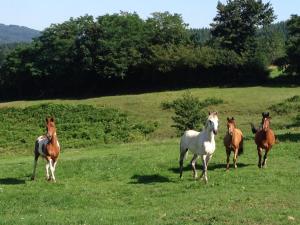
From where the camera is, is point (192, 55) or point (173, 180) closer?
point (173, 180)

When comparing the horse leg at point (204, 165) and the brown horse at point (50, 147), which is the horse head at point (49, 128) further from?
the horse leg at point (204, 165)

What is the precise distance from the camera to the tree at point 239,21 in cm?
8269

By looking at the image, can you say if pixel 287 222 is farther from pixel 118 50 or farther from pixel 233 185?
pixel 118 50

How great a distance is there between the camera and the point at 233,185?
18.3 m

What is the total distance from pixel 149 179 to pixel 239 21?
222ft

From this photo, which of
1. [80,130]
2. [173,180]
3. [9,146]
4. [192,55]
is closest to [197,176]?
[173,180]

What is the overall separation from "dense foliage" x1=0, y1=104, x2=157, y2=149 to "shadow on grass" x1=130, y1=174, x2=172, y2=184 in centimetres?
2170

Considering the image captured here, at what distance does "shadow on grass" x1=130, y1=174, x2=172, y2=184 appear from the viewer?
19817 mm

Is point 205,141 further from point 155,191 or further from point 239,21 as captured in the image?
point 239,21

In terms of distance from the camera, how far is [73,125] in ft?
179

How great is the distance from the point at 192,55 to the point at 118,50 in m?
11.3

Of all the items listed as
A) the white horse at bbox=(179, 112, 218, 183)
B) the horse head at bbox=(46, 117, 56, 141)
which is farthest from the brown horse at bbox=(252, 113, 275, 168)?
the horse head at bbox=(46, 117, 56, 141)

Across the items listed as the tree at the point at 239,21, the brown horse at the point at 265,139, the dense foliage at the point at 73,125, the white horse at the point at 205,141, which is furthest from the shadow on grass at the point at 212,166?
the tree at the point at 239,21

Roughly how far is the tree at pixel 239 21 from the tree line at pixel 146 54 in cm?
15
